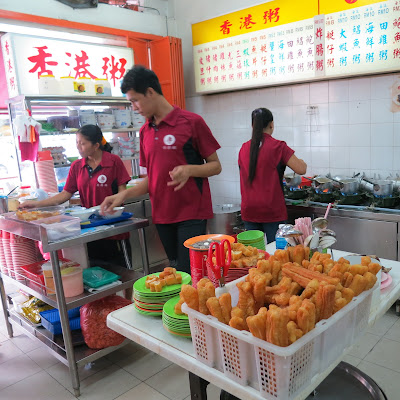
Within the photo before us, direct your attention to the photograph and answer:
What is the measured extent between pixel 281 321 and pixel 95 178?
7.23 ft

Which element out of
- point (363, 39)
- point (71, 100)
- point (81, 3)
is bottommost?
point (71, 100)

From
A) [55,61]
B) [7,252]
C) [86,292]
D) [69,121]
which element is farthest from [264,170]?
→ [55,61]

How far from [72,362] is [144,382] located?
18.2 inches

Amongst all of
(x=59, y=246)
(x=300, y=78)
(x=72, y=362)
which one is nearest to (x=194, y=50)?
(x=300, y=78)

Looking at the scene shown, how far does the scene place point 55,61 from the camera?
160 inches

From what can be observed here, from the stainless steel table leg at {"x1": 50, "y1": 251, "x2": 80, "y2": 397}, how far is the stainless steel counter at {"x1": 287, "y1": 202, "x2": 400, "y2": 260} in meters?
2.12

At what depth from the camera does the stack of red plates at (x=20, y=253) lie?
2643 millimetres

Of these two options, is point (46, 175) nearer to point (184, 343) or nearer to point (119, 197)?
point (119, 197)

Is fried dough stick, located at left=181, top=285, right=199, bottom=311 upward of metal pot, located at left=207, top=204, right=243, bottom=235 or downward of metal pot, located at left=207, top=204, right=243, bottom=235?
upward

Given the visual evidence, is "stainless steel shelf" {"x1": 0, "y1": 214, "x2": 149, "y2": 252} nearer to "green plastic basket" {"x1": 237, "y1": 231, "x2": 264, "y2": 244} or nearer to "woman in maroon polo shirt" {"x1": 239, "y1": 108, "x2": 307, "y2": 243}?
"green plastic basket" {"x1": 237, "y1": 231, "x2": 264, "y2": 244}

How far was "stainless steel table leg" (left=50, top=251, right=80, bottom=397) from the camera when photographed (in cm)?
215

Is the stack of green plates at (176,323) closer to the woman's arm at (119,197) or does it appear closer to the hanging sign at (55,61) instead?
the woman's arm at (119,197)

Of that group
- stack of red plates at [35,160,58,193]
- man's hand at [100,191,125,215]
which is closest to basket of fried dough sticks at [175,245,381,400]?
man's hand at [100,191,125,215]

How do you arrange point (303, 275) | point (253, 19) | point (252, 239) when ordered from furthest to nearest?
point (253, 19)
point (252, 239)
point (303, 275)
